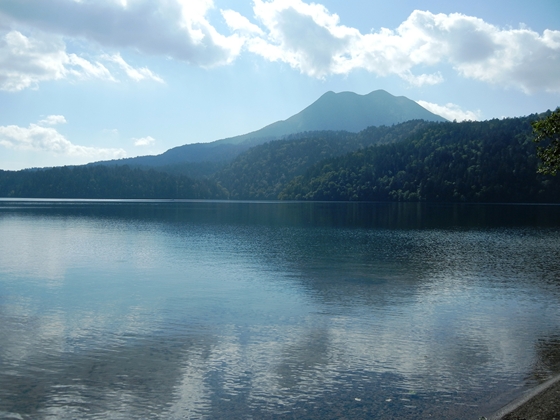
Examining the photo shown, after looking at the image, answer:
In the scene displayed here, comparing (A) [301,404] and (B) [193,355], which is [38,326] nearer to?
(B) [193,355]

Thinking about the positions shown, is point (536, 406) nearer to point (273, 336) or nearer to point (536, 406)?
point (536, 406)

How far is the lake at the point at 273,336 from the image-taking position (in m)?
16.4

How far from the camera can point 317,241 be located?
71688mm

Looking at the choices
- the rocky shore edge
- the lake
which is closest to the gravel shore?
the rocky shore edge

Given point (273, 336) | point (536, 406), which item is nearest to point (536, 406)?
point (536, 406)

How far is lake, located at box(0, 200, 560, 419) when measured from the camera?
16406 mm

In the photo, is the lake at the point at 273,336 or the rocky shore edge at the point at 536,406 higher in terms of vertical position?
the rocky shore edge at the point at 536,406

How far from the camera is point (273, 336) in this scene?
24.1m

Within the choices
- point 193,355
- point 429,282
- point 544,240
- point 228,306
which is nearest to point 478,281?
point 429,282

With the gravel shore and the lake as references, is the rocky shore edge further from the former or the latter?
the lake

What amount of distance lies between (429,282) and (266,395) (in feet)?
85.3

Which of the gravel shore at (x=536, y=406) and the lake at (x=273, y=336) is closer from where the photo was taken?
→ the gravel shore at (x=536, y=406)

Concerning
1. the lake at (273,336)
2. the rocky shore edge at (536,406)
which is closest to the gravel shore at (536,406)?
the rocky shore edge at (536,406)

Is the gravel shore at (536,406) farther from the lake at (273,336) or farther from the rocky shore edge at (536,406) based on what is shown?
the lake at (273,336)
